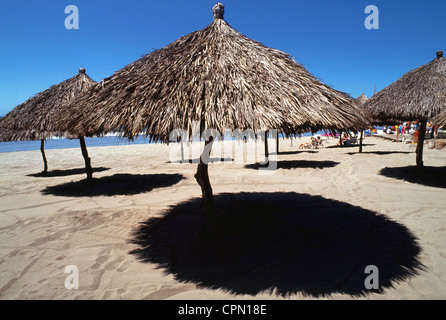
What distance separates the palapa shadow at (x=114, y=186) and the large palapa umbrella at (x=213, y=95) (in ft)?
12.3

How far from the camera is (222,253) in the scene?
3219 mm

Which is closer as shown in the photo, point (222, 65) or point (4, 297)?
point (4, 297)

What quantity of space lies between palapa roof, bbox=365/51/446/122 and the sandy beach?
82.5 inches

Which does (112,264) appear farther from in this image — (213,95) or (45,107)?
(45,107)

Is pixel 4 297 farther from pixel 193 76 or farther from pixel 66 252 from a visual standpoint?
pixel 193 76

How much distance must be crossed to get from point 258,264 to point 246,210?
6.33 feet

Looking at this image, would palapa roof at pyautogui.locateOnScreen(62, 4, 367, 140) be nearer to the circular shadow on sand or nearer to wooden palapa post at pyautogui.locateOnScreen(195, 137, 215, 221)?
wooden palapa post at pyautogui.locateOnScreen(195, 137, 215, 221)

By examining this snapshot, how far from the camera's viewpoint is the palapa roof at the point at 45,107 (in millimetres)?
6457

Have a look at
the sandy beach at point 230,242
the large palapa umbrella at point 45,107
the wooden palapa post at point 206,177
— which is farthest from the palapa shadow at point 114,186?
the wooden palapa post at point 206,177

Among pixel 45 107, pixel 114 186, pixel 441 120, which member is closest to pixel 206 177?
pixel 114 186

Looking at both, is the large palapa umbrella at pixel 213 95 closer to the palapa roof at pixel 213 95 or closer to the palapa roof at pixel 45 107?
the palapa roof at pixel 213 95

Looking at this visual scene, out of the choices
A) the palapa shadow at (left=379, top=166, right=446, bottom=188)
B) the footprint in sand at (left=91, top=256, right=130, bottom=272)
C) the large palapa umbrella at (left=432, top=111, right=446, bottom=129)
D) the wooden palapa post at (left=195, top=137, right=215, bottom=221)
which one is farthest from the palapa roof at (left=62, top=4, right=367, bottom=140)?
the palapa shadow at (left=379, top=166, right=446, bottom=188)

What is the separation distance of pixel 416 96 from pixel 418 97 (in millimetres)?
65
